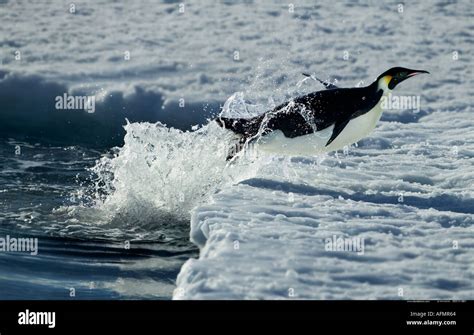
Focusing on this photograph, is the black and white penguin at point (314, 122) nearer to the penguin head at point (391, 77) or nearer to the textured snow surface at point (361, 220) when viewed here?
the penguin head at point (391, 77)

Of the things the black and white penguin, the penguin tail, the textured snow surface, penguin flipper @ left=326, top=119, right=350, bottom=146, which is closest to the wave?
the textured snow surface

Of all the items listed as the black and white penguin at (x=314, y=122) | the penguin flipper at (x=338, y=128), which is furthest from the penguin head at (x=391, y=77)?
the penguin flipper at (x=338, y=128)

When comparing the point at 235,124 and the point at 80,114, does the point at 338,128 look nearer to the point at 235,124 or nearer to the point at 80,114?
the point at 235,124

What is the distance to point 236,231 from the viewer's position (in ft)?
17.9

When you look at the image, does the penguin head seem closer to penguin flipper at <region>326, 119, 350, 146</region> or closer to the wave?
penguin flipper at <region>326, 119, 350, 146</region>

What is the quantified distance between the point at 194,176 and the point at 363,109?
4.69ft

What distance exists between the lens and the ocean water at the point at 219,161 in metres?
5.18

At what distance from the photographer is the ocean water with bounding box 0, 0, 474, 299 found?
518 centimetres

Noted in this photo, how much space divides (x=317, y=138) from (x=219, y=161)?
31.3 inches

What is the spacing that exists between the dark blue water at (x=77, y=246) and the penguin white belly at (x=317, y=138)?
3.12 ft

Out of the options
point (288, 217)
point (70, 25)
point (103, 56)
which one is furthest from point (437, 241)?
point (70, 25)
